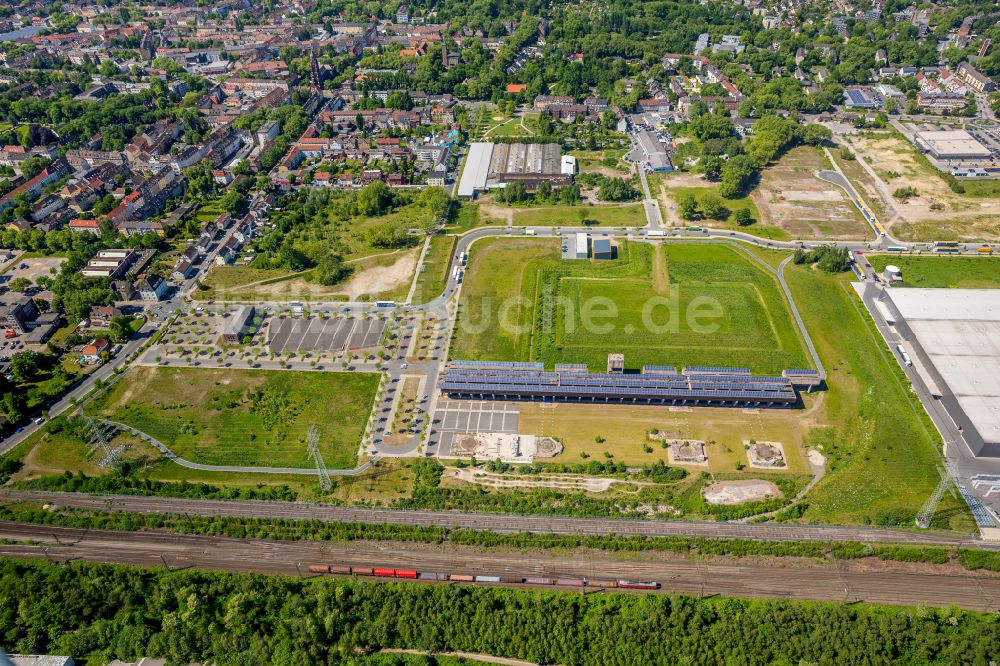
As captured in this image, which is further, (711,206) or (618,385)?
(711,206)

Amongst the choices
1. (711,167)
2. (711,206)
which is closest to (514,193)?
(711,206)

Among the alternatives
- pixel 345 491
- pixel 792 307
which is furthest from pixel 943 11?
pixel 345 491

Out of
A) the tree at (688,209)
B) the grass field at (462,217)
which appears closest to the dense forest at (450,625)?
the grass field at (462,217)

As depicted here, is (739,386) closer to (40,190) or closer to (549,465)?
(549,465)

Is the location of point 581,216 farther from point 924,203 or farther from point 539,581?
point 539,581

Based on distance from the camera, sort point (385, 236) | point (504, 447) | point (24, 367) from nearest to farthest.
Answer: point (504, 447)
point (24, 367)
point (385, 236)

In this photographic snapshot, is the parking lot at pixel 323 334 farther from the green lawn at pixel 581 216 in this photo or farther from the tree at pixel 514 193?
the tree at pixel 514 193
